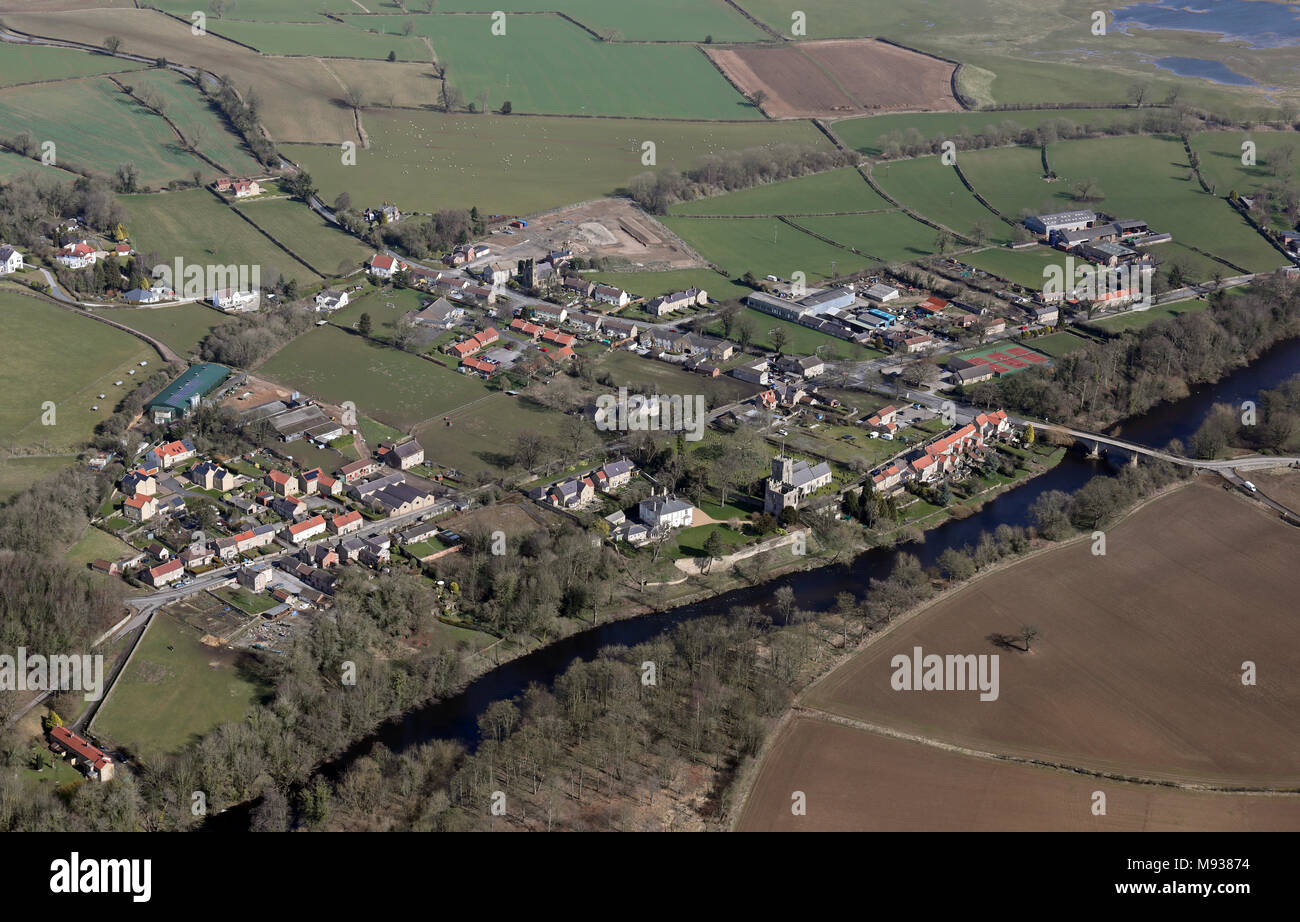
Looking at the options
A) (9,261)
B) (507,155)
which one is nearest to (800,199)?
(507,155)

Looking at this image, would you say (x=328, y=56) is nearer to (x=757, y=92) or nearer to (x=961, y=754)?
(x=757, y=92)

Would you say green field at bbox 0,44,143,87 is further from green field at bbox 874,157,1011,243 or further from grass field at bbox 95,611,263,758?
grass field at bbox 95,611,263,758

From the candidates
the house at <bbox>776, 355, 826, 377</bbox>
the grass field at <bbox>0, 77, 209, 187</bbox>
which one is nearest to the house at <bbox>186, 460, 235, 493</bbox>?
the house at <bbox>776, 355, 826, 377</bbox>

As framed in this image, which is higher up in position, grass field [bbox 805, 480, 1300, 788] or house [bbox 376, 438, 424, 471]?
house [bbox 376, 438, 424, 471]

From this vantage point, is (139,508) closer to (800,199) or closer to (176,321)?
(176,321)

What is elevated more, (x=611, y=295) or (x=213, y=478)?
(x=611, y=295)

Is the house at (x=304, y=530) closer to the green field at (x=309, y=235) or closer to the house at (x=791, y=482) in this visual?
the house at (x=791, y=482)

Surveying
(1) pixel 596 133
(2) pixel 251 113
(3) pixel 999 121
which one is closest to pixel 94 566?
(2) pixel 251 113
